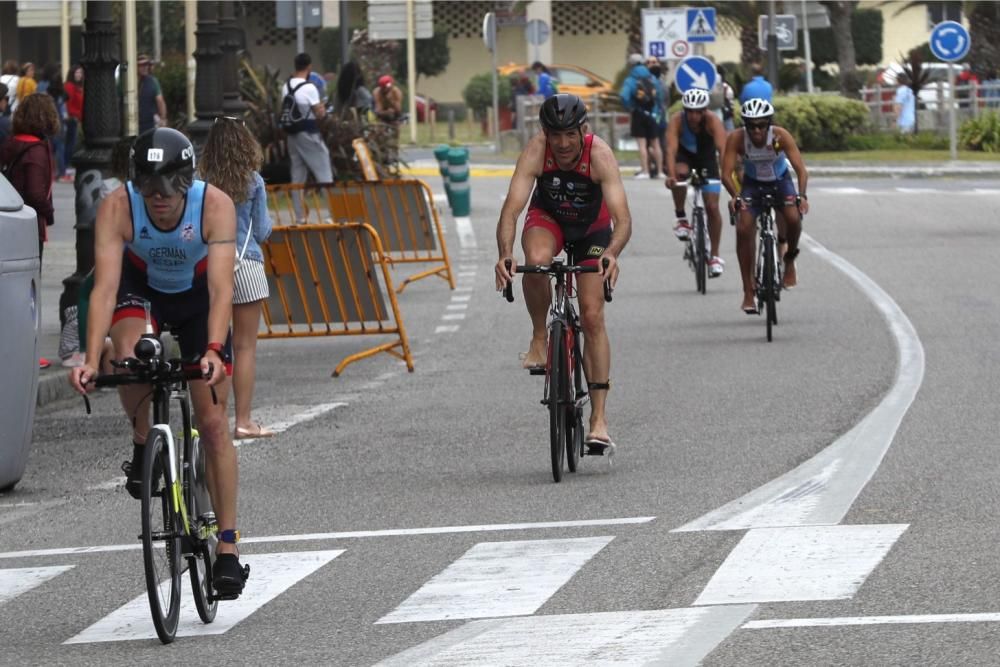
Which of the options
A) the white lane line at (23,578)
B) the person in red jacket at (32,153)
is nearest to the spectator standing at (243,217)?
the white lane line at (23,578)

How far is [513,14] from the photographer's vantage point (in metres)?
72.8

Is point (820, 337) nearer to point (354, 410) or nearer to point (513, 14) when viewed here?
point (354, 410)

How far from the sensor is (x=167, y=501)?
7.41 metres

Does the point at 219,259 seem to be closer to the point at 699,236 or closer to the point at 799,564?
the point at 799,564

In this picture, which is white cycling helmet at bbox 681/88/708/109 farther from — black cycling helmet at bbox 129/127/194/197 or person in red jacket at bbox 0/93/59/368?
black cycling helmet at bbox 129/127/194/197

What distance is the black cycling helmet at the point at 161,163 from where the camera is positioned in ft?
24.7

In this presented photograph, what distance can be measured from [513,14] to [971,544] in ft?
214

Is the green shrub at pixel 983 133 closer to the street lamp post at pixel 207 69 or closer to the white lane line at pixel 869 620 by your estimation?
the street lamp post at pixel 207 69

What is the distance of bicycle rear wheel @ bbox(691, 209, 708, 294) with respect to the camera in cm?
2020

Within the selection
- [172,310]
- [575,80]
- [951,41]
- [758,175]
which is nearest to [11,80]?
[951,41]

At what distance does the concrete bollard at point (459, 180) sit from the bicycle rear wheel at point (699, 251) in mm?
10195

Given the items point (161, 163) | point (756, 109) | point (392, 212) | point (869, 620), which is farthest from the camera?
point (392, 212)

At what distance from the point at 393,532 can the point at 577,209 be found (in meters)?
2.32

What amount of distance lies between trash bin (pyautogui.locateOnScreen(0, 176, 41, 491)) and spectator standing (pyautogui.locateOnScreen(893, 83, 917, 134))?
38.7 meters
